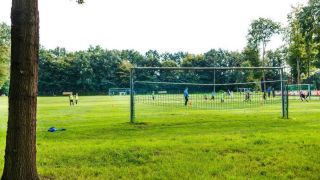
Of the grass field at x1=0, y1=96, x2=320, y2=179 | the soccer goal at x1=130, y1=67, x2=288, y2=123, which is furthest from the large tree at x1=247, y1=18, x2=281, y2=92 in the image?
the grass field at x1=0, y1=96, x2=320, y2=179

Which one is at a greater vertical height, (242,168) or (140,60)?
(140,60)

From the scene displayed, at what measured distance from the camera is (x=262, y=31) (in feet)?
283

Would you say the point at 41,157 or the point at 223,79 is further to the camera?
the point at 223,79

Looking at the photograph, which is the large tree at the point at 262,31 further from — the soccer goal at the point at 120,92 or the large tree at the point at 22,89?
the large tree at the point at 22,89

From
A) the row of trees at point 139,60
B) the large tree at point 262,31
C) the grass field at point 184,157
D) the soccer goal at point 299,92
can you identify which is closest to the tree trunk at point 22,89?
the grass field at point 184,157

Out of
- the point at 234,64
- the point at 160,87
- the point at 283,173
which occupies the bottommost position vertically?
the point at 283,173

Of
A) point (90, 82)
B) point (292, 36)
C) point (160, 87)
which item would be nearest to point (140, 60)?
point (90, 82)

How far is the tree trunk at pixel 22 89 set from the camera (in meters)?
6.12

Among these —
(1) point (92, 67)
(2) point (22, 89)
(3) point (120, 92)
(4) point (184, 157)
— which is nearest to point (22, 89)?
(2) point (22, 89)

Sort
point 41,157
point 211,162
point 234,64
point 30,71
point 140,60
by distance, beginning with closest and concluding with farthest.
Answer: point 30,71 → point 211,162 → point 41,157 → point 234,64 → point 140,60

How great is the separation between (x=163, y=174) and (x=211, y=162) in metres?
1.27

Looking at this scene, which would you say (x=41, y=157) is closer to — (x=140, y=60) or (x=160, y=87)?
(x=160, y=87)

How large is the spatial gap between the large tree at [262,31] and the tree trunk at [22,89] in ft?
273

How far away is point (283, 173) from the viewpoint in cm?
766
